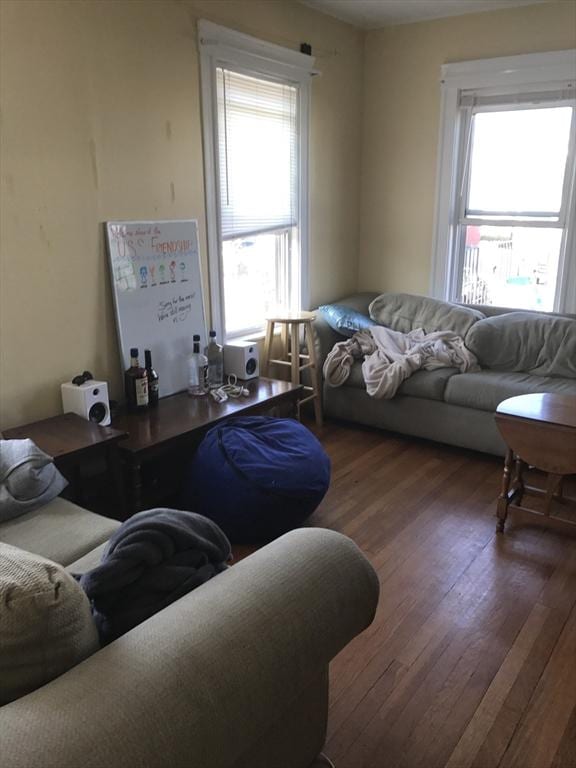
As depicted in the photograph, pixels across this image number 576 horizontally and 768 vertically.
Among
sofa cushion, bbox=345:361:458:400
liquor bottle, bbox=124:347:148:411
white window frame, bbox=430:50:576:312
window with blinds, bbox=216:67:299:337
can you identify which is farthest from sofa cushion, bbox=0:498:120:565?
white window frame, bbox=430:50:576:312

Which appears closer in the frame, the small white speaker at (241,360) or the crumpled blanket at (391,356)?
the small white speaker at (241,360)

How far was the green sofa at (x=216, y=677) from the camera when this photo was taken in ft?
2.96

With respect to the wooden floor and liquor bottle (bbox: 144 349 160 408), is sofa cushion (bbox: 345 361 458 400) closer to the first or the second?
the wooden floor

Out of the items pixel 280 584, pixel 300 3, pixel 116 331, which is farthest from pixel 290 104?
pixel 280 584

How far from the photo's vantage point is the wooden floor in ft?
5.66

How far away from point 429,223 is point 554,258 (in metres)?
0.93

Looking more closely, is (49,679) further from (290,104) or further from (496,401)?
(290,104)

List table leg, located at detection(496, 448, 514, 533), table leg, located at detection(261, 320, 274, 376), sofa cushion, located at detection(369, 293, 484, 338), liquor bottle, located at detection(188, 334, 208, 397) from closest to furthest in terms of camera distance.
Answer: table leg, located at detection(496, 448, 514, 533), liquor bottle, located at detection(188, 334, 208, 397), table leg, located at detection(261, 320, 274, 376), sofa cushion, located at detection(369, 293, 484, 338)

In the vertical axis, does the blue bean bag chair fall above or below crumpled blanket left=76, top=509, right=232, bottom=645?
below

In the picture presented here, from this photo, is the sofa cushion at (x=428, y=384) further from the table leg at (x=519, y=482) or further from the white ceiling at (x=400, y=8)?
the white ceiling at (x=400, y=8)

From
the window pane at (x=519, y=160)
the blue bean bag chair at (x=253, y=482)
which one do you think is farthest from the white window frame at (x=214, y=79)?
the window pane at (x=519, y=160)

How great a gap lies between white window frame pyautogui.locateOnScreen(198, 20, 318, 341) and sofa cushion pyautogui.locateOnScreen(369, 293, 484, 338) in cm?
98

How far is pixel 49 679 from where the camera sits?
40.5 inches

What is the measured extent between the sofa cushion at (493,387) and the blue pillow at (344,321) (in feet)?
2.59
